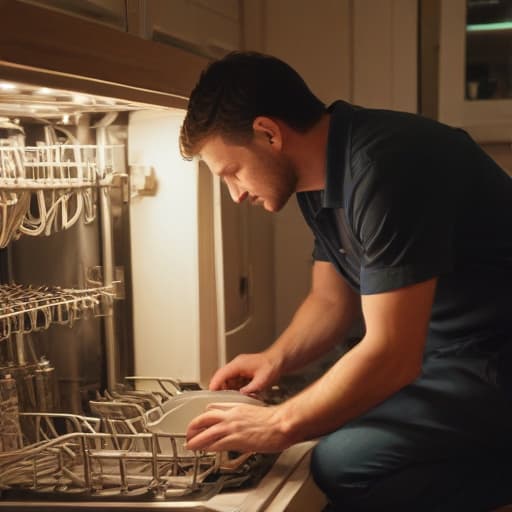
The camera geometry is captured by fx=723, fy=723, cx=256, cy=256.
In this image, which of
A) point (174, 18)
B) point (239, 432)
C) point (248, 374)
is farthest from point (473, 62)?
point (239, 432)

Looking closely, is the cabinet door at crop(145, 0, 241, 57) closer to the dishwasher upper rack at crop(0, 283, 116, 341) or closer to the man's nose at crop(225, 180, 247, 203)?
the man's nose at crop(225, 180, 247, 203)

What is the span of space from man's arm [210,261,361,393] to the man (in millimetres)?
147

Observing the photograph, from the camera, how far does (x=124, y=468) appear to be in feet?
3.33

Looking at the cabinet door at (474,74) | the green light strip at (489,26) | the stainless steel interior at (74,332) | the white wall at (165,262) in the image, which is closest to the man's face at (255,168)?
the stainless steel interior at (74,332)

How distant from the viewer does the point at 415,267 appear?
0.97 m

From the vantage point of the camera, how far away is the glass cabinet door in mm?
1955

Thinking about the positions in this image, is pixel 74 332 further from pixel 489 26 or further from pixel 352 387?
pixel 489 26

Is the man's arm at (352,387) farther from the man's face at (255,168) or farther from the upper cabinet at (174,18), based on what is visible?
the upper cabinet at (174,18)

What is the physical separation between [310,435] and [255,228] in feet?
3.18

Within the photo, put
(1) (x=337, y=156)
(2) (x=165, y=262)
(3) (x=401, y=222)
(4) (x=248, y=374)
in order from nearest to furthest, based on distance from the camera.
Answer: (3) (x=401, y=222), (1) (x=337, y=156), (4) (x=248, y=374), (2) (x=165, y=262)

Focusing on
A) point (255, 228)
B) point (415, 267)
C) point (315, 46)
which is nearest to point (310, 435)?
point (415, 267)

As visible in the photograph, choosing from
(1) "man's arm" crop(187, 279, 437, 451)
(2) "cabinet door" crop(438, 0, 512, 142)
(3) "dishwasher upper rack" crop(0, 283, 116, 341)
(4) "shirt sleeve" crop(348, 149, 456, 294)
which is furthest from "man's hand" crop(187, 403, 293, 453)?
(2) "cabinet door" crop(438, 0, 512, 142)

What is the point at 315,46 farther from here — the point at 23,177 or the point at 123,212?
the point at 23,177

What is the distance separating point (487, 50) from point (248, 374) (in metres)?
1.21
